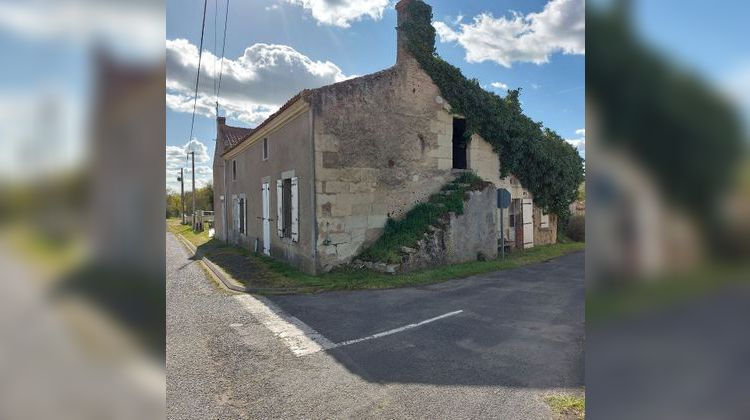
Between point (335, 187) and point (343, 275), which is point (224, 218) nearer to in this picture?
point (335, 187)

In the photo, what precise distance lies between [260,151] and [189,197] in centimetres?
3952

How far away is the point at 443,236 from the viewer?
1024 cm

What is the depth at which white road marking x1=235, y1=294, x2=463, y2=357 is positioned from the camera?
465 cm

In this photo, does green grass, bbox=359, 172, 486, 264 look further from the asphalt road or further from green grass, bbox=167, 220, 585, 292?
the asphalt road

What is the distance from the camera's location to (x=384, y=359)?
4.17m

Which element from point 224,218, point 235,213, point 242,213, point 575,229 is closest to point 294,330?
point 242,213

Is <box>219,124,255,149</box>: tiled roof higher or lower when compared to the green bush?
higher

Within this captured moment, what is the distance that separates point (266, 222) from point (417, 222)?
5.16m

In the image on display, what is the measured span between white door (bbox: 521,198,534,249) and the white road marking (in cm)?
868

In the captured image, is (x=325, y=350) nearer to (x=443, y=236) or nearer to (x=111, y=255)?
(x=111, y=255)

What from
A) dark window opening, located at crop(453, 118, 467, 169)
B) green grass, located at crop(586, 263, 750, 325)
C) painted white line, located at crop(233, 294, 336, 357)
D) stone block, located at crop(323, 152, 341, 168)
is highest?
dark window opening, located at crop(453, 118, 467, 169)

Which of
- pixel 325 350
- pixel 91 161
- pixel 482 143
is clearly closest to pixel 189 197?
pixel 482 143

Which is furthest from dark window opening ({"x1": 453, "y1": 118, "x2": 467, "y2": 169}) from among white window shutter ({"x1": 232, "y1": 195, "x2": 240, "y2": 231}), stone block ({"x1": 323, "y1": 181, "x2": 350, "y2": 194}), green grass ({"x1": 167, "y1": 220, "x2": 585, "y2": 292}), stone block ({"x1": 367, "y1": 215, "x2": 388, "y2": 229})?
white window shutter ({"x1": 232, "y1": 195, "x2": 240, "y2": 231})

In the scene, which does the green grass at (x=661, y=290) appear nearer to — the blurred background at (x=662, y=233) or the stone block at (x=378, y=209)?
the blurred background at (x=662, y=233)
